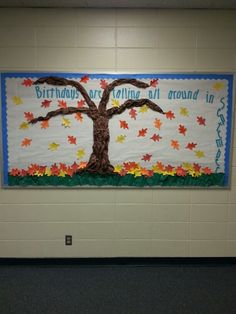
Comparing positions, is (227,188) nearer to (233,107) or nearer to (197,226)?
(197,226)

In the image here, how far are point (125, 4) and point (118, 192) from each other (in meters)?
1.68

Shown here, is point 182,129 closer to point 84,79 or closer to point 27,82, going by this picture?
point 84,79

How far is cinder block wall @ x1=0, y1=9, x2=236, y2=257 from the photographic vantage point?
254 centimetres

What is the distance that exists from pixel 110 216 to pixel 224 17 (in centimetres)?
210

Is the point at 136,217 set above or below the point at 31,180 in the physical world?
below

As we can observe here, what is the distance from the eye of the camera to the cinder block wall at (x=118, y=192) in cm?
254

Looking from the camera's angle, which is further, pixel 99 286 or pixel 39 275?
pixel 39 275

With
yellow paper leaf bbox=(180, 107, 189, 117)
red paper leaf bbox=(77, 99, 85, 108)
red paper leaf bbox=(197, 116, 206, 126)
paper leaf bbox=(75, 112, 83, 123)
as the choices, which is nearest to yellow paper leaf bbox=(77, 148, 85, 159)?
paper leaf bbox=(75, 112, 83, 123)

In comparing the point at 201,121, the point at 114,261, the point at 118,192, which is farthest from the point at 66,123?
the point at 114,261

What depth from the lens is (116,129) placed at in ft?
8.62

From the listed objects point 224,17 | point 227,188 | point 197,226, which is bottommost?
point 197,226

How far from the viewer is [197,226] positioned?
2.75 meters

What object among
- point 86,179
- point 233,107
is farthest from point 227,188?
point 86,179

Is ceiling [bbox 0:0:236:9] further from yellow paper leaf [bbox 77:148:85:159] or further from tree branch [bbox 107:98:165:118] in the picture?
yellow paper leaf [bbox 77:148:85:159]
